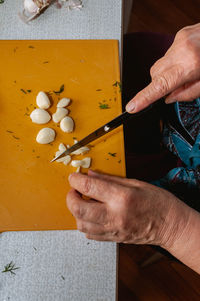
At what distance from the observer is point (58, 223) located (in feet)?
2.36

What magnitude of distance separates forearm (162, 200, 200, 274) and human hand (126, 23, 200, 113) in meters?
0.31

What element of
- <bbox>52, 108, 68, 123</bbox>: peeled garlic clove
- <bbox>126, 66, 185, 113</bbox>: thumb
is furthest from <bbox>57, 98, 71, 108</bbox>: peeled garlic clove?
<bbox>126, 66, 185, 113</bbox>: thumb

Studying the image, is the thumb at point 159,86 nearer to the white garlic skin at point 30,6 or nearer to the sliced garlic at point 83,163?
the sliced garlic at point 83,163

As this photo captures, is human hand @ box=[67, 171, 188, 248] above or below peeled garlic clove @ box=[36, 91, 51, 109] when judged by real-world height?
below

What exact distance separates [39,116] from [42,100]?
53 mm

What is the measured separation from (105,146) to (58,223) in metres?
0.27

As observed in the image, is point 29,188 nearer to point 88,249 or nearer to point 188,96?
point 88,249

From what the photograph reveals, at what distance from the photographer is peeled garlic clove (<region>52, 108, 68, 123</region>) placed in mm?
794

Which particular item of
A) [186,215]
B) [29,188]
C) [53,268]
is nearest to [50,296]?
[53,268]

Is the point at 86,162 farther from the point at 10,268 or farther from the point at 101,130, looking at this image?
the point at 10,268

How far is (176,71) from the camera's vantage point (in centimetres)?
68

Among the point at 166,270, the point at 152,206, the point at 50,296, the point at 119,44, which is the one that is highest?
the point at 119,44

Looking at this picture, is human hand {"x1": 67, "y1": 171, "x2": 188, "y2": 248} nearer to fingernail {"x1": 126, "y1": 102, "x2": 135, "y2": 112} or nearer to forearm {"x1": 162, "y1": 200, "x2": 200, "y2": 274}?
forearm {"x1": 162, "y1": 200, "x2": 200, "y2": 274}

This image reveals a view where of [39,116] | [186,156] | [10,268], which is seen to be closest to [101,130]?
[39,116]
